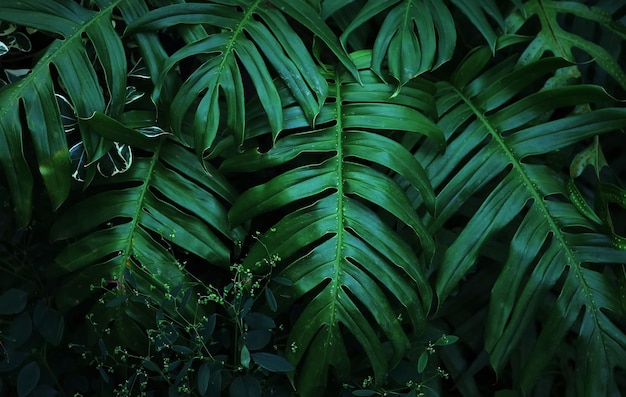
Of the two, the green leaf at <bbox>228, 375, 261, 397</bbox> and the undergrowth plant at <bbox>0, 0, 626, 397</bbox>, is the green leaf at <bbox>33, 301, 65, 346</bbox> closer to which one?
the undergrowth plant at <bbox>0, 0, 626, 397</bbox>

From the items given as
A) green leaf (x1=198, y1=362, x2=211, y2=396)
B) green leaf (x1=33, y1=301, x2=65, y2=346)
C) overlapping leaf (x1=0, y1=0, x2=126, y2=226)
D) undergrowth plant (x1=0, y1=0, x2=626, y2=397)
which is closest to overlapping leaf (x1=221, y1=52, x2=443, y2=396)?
undergrowth plant (x1=0, y1=0, x2=626, y2=397)

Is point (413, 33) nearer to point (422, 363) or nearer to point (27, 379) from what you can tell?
point (422, 363)

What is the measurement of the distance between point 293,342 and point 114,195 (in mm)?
414

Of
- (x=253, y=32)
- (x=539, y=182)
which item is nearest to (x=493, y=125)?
(x=539, y=182)

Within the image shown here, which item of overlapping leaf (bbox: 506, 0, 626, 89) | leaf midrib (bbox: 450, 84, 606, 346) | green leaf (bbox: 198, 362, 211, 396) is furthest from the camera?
overlapping leaf (bbox: 506, 0, 626, 89)

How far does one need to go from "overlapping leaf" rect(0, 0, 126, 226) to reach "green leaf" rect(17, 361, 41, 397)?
0.92ft

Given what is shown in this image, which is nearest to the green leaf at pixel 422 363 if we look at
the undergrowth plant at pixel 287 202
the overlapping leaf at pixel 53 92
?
the undergrowth plant at pixel 287 202

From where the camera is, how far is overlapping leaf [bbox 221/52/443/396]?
3.54 ft

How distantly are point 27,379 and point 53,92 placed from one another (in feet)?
1.63

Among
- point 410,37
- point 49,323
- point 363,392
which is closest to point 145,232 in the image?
point 49,323

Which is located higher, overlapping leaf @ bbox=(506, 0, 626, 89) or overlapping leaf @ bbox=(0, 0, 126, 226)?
overlapping leaf @ bbox=(506, 0, 626, 89)

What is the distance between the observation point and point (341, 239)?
3.63ft

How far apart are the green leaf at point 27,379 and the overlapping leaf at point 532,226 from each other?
714 millimetres

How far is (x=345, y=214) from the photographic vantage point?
1124 millimetres
